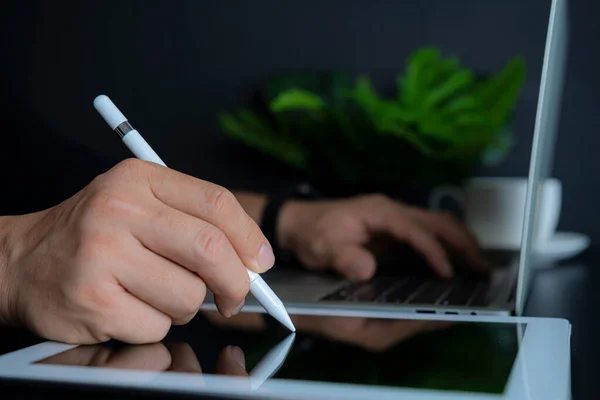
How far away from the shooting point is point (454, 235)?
3.59 feet

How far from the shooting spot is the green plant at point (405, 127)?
1.20 meters

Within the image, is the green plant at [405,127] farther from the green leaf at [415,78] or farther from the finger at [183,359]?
the finger at [183,359]

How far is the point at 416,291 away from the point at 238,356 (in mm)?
390

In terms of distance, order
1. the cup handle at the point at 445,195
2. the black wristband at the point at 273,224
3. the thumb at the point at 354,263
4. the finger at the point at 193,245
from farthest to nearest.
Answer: the cup handle at the point at 445,195 → the black wristband at the point at 273,224 → the thumb at the point at 354,263 → the finger at the point at 193,245

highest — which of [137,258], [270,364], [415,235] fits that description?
[137,258]

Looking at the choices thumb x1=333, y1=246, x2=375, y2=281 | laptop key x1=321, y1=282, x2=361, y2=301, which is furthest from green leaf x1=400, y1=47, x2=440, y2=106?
laptop key x1=321, y1=282, x2=361, y2=301

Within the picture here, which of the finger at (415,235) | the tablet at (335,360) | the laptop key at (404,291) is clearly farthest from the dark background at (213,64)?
the tablet at (335,360)

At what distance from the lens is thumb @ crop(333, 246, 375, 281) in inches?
39.5

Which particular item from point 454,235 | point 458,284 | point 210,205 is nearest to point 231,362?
point 210,205

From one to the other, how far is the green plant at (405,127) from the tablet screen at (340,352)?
23.0 inches

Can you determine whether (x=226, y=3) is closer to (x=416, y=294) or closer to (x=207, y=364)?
(x=416, y=294)

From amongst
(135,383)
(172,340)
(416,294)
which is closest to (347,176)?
(416,294)

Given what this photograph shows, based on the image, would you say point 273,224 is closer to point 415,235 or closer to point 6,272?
point 415,235

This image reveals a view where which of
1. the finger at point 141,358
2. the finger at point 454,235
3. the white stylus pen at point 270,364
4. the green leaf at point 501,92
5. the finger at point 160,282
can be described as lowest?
the finger at point 454,235
